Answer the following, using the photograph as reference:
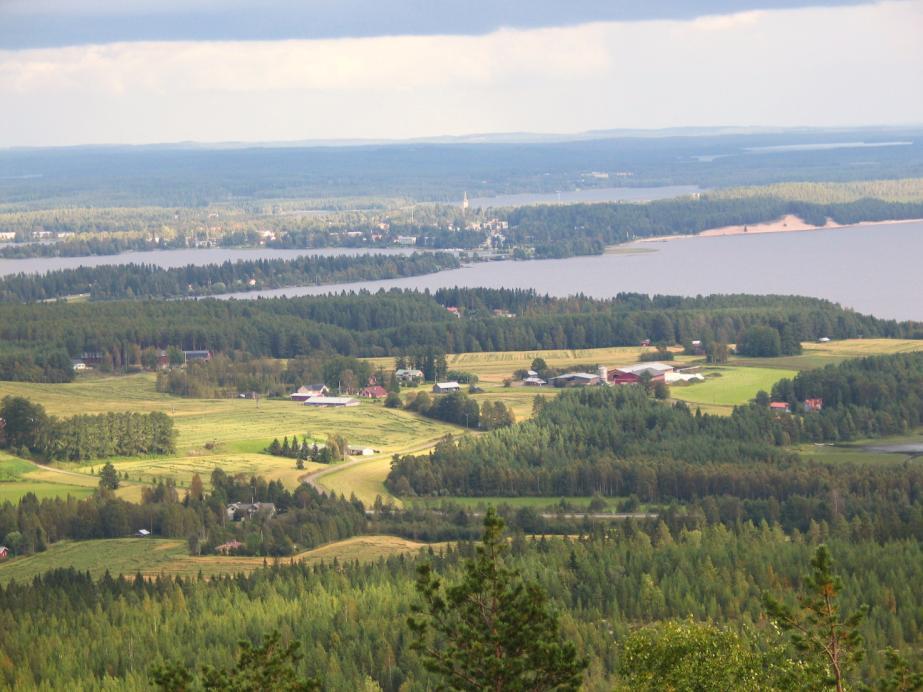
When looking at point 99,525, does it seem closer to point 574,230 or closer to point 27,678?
point 27,678

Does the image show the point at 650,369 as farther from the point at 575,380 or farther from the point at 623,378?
the point at 575,380

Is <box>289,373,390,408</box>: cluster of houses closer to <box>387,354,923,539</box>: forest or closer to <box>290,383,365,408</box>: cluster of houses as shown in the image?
<box>290,383,365,408</box>: cluster of houses

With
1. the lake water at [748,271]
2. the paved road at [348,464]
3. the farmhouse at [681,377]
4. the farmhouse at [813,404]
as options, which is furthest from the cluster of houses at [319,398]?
the lake water at [748,271]

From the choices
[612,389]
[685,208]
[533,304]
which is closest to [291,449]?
[612,389]

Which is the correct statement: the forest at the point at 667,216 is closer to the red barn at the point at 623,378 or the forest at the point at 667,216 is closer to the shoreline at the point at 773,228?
the shoreline at the point at 773,228

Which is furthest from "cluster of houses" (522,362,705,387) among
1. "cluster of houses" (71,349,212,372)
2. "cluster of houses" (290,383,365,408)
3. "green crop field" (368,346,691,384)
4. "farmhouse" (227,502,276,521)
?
"farmhouse" (227,502,276,521)
